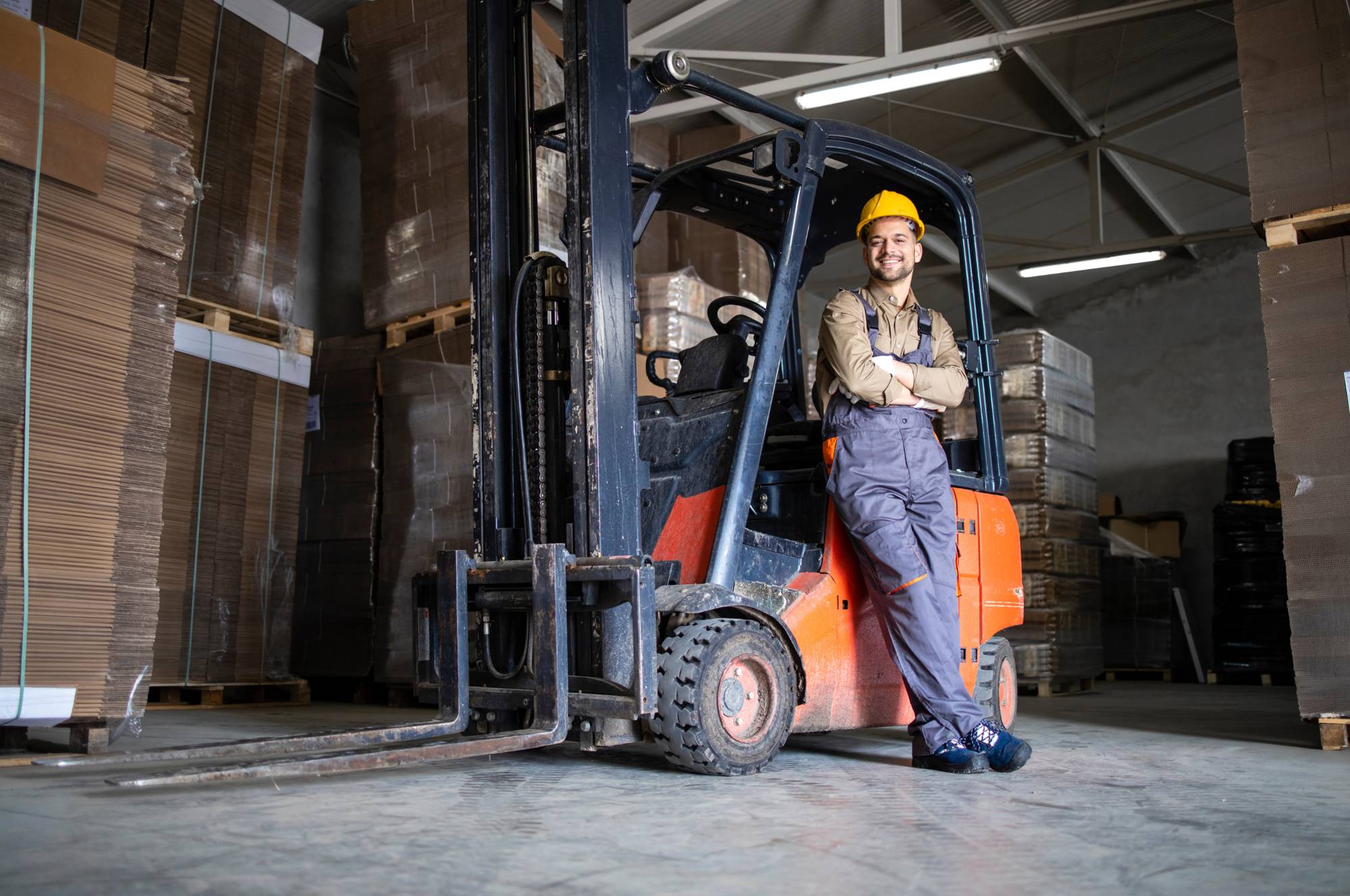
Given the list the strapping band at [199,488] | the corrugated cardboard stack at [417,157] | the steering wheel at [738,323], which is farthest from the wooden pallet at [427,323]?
the steering wheel at [738,323]

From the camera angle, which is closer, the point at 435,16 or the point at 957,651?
the point at 957,651

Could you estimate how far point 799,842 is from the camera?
246cm

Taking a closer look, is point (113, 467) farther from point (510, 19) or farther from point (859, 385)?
point (859, 385)

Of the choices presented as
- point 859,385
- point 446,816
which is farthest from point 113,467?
point 859,385

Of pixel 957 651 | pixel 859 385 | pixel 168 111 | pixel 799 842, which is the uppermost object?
pixel 168 111

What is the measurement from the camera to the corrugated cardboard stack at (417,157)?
244 inches

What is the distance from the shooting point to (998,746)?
370 cm

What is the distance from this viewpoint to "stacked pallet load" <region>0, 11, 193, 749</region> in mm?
3729

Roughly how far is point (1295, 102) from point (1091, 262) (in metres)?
8.35

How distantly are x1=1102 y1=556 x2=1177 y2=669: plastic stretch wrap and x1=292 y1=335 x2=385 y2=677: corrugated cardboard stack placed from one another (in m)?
6.76

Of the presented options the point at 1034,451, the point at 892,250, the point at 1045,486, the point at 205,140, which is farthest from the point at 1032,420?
the point at 205,140

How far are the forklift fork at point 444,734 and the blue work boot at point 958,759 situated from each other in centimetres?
125

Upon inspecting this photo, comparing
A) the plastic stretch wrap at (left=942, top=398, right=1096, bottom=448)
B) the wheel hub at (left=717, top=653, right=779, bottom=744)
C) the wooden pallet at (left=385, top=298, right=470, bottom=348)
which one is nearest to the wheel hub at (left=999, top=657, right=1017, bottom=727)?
the wheel hub at (left=717, top=653, right=779, bottom=744)

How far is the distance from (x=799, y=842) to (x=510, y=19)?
297 centimetres
